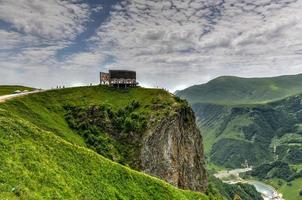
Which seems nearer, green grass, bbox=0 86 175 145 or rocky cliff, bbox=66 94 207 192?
green grass, bbox=0 86 175 145

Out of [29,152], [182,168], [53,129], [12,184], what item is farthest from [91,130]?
[12,184]

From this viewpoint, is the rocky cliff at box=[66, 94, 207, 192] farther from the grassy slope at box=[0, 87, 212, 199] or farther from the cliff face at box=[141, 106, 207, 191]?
the grassy slope at box=[0, 87, 212, 199]

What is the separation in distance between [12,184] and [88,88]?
368 feet

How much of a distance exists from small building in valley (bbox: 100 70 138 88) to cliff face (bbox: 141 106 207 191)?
30.9 meters

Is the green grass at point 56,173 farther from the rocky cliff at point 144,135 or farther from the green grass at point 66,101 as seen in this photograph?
the rocky cliff at point 144,135

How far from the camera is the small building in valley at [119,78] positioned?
6206 inches

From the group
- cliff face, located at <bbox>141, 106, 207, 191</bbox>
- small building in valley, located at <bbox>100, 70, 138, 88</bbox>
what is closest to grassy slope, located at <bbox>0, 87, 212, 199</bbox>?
cliff face, located at <bbox>141, 106, 207, 191</bbox>

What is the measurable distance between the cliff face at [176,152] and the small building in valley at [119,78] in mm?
30871

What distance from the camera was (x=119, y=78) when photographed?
6260 inches

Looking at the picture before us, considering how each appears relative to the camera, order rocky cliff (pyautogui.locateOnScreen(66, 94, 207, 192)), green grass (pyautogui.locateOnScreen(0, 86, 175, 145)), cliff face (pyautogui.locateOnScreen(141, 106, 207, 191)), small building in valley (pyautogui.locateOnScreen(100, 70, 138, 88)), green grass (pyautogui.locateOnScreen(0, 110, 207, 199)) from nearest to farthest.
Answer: green grass (pyautogui.locateOnScreen(0, 110, 207, 199)), green grass (pyautogui.locateOnScreen(0, 86, 175, 145)), rocky cliff (pyautogui.locateOnScreen(66, 94, 207, 192)), cliff face (pyautogui.locateOnScreen(141, 106, 207, 191)), small building in valley (pyautogui.locateOnScreen(100, 70, 138, 88))

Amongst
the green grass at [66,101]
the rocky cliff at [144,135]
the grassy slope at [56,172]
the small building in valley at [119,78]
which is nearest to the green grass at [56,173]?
the grassy slope at [56,172]

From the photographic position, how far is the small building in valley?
517ft

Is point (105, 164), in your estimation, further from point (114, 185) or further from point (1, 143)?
point (1, 143)

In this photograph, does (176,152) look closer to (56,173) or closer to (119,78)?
(119,78)
